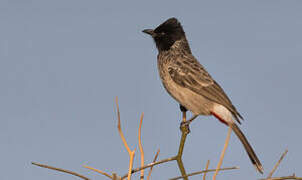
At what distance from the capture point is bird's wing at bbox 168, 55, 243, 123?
19.4 feet

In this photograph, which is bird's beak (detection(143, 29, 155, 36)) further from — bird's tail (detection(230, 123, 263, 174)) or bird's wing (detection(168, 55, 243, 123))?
bird's tail (detection(230, 123, 263, 174))

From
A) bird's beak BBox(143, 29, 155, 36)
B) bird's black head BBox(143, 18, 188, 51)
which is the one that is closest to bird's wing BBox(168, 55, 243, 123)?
bird's black head BBox(143, 18, 188, 51)

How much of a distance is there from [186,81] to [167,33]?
1186 mm

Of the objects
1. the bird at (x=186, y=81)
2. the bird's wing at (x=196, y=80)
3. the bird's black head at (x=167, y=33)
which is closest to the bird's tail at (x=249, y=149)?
the bird at (x=186, y=81)

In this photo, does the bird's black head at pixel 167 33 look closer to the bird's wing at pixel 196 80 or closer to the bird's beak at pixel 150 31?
the bird's beak at pixel 150 31

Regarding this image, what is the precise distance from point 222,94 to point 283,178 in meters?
3.86

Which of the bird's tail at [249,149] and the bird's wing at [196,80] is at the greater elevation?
the bird's wing at [196,80]

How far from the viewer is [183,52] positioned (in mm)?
6809

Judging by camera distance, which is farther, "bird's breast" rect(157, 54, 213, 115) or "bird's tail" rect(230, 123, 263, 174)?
"bird's breast" rect(157, 54, 213, 115)

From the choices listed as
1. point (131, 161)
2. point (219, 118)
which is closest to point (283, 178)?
point (131, 161)

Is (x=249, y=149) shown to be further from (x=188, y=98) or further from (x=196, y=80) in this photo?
(x=196, y=80)

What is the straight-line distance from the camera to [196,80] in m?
6.16

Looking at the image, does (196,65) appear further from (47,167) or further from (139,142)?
(47,167)

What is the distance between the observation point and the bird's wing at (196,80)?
5902 millimetres
